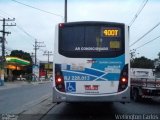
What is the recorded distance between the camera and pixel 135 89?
965 inches

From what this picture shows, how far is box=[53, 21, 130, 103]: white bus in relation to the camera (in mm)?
15008

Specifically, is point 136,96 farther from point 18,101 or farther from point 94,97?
point 94,97

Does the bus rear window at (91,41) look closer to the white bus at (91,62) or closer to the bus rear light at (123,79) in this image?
the white bus at (91,62)

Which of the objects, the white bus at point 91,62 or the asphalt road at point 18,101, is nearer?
the white bus at point 91,62

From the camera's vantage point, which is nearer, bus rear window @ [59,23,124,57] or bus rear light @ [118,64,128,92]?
bus rear light @ [118,64,128,92]

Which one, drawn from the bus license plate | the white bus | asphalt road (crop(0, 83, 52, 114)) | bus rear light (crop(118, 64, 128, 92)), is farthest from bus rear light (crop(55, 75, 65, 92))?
asphalt road (crop(0, 83, 52, 114))

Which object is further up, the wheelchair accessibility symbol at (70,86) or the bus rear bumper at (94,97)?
the wheelchair accessibility symbol at (70,86)

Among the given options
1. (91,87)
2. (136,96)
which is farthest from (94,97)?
(136,96)

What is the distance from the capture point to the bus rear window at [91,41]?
15.3m

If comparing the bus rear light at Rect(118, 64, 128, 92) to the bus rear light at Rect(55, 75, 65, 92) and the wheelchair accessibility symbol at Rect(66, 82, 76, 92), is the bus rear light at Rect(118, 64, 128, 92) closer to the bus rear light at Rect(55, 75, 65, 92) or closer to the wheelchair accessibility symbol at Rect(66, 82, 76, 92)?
the wheelchair accessibility symbol at Rect(66, 82, 76, 92)

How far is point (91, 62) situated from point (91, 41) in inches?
31.5

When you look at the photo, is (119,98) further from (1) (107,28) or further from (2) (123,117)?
(1) (107,28)

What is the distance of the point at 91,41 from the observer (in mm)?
15328

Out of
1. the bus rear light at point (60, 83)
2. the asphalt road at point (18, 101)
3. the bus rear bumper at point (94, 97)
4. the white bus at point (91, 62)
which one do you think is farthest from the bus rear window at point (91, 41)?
the asphalt road at point (18, 101)
